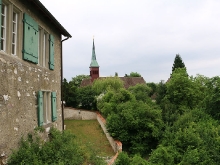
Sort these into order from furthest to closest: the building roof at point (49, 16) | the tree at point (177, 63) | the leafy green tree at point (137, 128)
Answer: the tree at point (177, 63) < the leafy green tree at point (137, 128) < the building roof at point (49, 16)

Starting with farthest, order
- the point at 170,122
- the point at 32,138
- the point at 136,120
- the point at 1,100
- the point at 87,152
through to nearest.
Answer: the point at 170,122
the point at 136,120
the point at 87,152
the point at 32,138
the point at 1,100

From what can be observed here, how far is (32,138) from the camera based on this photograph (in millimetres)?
7273

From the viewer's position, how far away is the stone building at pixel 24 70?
5.77 m

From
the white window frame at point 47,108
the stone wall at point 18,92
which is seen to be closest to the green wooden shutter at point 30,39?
the stone wall at point 18,92

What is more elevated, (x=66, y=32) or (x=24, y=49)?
(x=66, y=32)

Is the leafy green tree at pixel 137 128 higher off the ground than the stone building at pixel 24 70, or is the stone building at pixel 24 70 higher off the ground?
the stone building at pixel 24 70

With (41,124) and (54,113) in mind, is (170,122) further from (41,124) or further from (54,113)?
(41,124)

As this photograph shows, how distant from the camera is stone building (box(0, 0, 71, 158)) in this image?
18.9 feet

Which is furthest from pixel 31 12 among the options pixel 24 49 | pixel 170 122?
pixel 170 122

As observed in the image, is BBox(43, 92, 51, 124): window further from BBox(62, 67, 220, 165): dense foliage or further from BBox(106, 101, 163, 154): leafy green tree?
BBox(106, 101, 163, 154): leafy green tree

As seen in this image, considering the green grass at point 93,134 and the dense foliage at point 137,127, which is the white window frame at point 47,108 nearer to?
the green grass at point 93,134

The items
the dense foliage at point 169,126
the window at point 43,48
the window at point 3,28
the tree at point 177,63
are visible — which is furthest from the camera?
the tree at point 177,63

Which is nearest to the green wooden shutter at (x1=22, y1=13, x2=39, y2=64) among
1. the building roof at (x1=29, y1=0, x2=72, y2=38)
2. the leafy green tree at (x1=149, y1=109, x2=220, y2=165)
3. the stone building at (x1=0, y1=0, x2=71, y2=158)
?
the stone building at (x1=0, y1=0, x2=71, y2=158)

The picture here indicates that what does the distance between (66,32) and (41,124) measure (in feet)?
14.2
